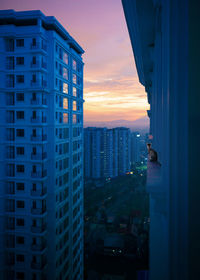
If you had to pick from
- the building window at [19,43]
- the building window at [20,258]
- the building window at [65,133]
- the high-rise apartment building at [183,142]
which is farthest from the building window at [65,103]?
the high-rise apartment building at [183,142]

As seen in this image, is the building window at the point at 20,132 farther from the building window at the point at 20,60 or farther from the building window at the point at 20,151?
the building window at the point at 20,60

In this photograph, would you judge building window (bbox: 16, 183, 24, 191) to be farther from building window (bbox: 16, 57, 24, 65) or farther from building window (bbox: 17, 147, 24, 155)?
building window (bbox: 16, 57, 24, 65)

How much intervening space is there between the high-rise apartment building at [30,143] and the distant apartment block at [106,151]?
25.4 metres

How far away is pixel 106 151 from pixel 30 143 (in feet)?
90.3

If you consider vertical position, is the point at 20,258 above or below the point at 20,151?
below

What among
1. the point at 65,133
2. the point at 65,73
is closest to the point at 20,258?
the point at 65,133

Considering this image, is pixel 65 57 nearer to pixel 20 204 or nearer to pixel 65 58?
pixel 65 58

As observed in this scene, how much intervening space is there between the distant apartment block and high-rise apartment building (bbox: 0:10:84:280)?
83.3 feet

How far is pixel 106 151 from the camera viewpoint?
34.6 metres

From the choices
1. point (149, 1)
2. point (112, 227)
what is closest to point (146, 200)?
point (112, 227)

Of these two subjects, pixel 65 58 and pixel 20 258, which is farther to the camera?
pixel 65 58

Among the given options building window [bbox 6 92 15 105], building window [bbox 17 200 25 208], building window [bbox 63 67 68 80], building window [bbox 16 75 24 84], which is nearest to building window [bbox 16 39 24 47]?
building window [bbox 16 75 24 84]

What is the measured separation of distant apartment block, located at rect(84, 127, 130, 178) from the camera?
3391cm

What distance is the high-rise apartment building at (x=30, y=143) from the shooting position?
7.31 metres
